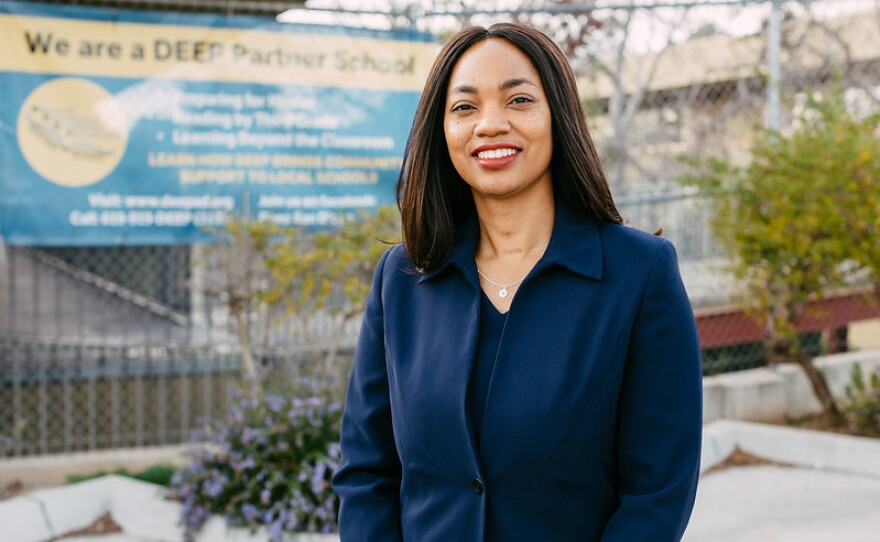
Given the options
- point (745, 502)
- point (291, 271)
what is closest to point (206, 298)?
point (291, 271)

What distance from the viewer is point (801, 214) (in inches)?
211

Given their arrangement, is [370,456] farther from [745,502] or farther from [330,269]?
[745,502]

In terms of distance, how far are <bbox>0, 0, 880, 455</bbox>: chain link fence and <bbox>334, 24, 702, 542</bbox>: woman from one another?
3.30 m

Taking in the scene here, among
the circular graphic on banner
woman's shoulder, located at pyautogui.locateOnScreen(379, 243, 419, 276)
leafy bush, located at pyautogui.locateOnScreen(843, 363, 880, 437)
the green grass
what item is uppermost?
the circular graphic on banner

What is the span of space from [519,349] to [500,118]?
18.2 inches

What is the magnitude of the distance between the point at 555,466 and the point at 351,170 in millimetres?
4202

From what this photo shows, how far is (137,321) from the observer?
6.05 m

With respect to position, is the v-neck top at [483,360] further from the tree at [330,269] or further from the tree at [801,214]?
the tree at [801,214]

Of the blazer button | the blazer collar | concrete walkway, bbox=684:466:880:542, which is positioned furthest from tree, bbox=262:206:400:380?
the blazer button

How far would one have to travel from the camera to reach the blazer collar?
179 cm

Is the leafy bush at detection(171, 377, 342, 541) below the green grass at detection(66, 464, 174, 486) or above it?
above

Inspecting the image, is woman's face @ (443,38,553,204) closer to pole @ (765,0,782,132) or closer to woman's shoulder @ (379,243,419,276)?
woman's shoulder @ (379,243,419,276)

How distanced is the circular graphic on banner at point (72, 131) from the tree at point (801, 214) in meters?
3.63

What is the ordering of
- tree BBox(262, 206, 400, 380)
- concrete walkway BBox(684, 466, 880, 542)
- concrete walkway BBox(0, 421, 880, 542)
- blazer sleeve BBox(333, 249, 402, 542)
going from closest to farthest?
blazer sleeve BBox(333, 249, 402, 542)
concrete walkway BBox(0, 421, 880, 542)
concrete walkway BBox(684, 466, 880, 542)
tree BBox(262, 206, 400, 380)
